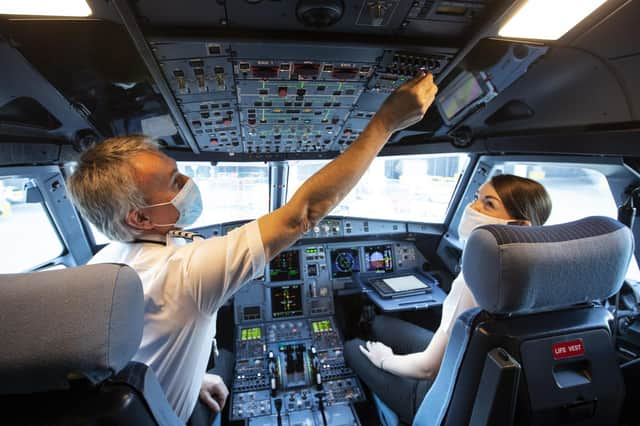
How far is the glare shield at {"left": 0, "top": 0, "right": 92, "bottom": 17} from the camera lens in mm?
929

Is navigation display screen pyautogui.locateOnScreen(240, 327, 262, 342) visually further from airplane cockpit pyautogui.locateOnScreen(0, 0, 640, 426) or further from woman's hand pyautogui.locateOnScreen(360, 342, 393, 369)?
woman's hand pyautogui.locateOnScreen(360, 342, 393, 369)

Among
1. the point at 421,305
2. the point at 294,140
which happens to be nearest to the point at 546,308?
the point at 421,305

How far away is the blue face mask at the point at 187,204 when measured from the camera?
50.6 inches

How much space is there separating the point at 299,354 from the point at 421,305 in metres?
1.30

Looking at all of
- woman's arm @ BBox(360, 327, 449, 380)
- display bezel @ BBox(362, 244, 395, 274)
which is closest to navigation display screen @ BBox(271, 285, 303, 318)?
display bezel @ BBox(362, 244, 395, 274)

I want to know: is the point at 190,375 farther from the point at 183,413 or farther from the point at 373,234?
the point at 373,234

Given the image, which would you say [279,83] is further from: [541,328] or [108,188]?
[541,328]

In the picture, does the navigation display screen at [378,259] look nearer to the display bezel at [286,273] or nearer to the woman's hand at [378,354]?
the display bezel at [286,273]

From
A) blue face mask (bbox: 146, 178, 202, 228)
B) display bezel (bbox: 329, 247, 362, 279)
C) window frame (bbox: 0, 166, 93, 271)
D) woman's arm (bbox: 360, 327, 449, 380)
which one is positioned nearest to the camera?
blue face mask (bbox: 146, 178, 202, 228)

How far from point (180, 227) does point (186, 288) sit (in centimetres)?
50

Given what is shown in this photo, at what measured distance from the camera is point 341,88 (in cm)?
165

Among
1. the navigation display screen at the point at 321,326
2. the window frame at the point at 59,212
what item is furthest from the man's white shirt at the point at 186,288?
the navigation display screen at the point at 321,326

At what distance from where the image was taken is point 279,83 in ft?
5.13

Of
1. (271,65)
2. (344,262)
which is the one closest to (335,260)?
(344,262)
